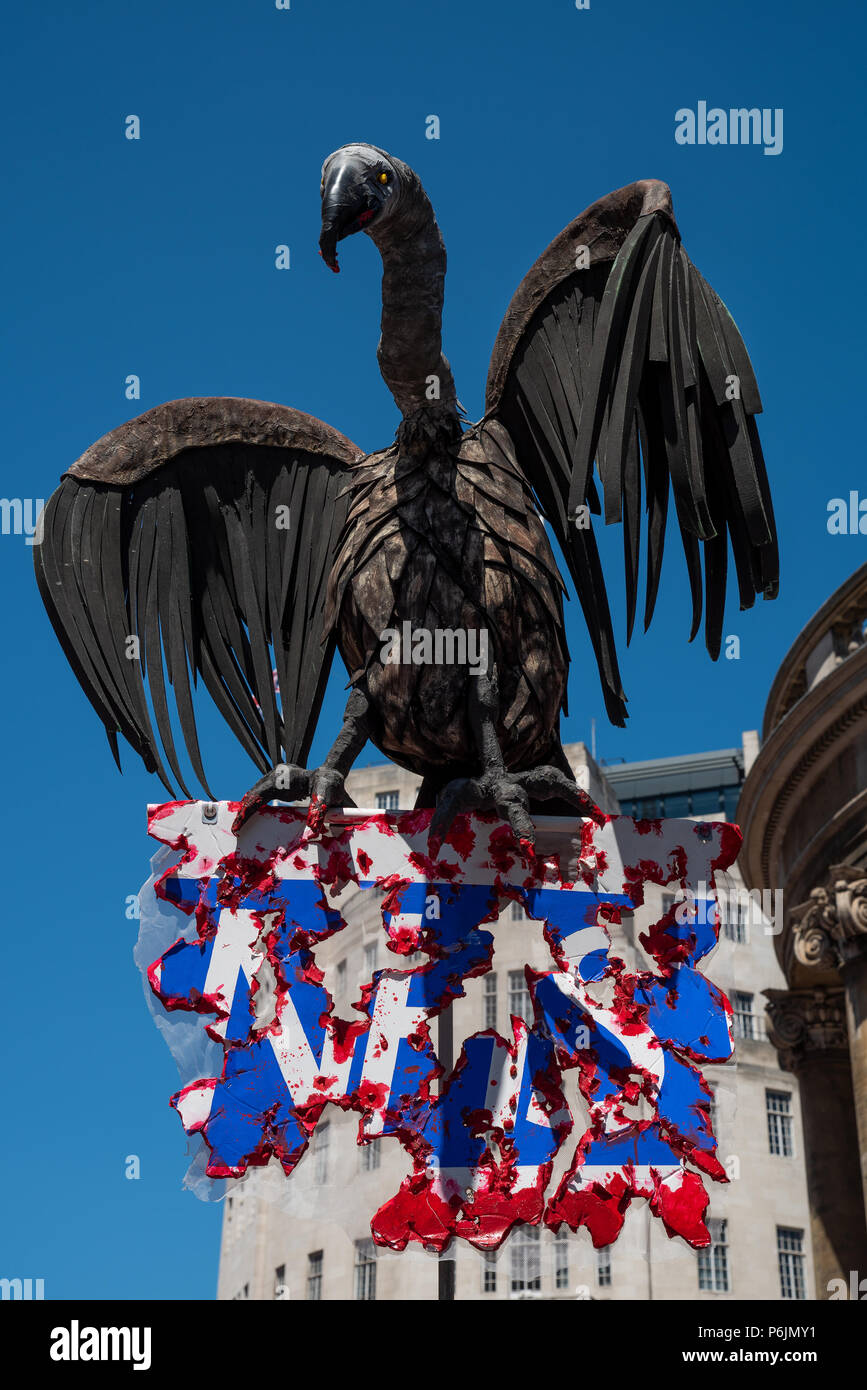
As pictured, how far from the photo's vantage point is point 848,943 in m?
19.7

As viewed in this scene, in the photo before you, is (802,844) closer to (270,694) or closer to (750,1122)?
(270,694)

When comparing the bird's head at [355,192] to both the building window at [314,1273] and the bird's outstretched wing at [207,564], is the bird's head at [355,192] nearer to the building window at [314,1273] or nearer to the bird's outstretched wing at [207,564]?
the bird's outstretched wing at [207,564]

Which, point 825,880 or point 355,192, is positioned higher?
point 825,880

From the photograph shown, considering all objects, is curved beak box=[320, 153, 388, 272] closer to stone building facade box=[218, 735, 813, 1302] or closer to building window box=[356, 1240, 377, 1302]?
stone building facade box=[218, 735, 813, 1302]

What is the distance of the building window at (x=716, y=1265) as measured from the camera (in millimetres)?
51375

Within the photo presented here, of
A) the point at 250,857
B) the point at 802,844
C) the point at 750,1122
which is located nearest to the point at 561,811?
the point at 250,857

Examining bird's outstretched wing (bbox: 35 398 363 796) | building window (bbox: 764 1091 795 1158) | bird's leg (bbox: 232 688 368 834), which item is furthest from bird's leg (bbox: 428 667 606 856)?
building window (bbox: 764 1091 795 1158)

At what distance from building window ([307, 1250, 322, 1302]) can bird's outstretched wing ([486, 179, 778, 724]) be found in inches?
2066

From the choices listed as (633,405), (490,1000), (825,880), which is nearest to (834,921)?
(825,880)

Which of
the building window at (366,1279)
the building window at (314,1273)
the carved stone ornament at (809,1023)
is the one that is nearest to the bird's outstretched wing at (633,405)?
the carved stone ornament at (809,1023)

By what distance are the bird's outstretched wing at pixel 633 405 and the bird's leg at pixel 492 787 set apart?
88 centimetres

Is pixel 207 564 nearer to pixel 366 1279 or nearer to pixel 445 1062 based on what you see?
pixel 445 1062

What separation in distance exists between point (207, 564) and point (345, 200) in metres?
2.44

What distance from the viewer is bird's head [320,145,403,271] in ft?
20.9
